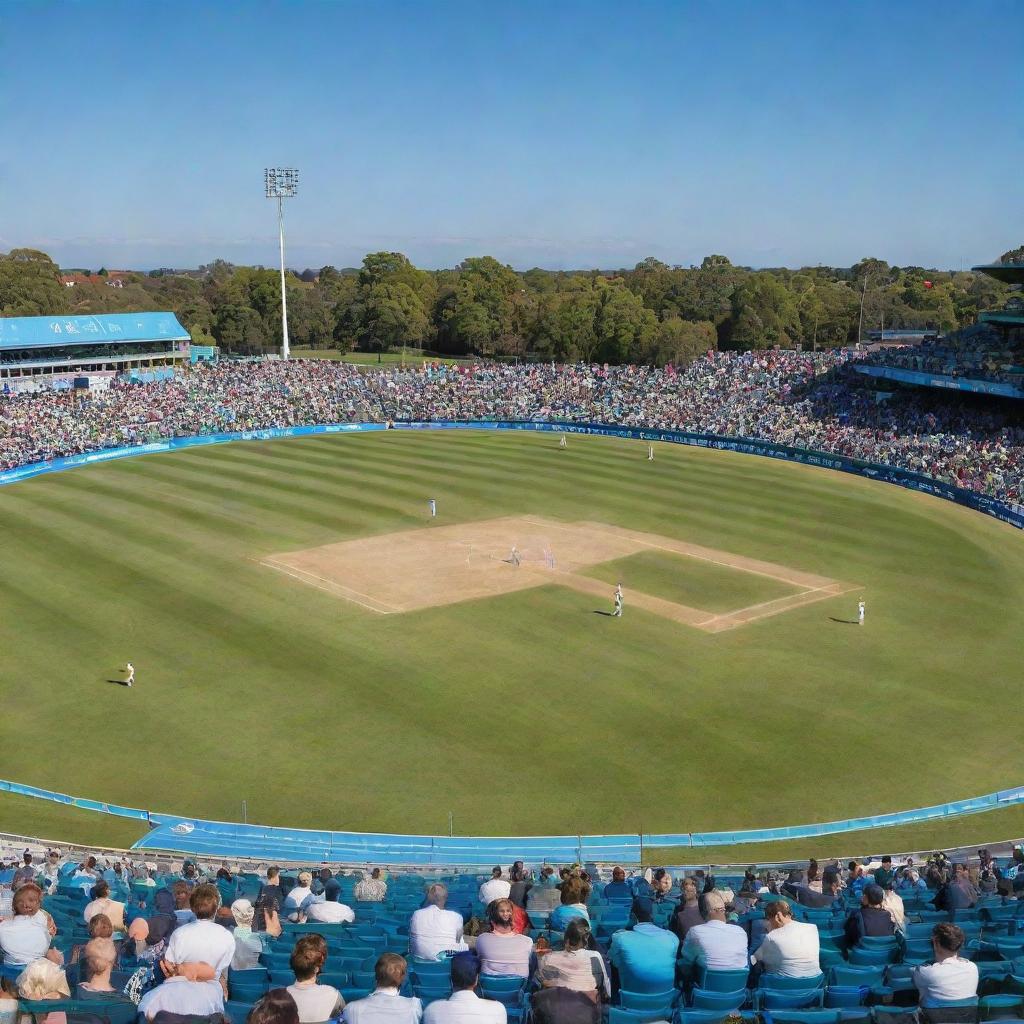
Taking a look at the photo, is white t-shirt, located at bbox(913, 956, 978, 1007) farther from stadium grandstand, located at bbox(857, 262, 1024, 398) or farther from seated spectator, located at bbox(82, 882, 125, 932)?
stadium grandstand, located at bbox(857, 262, 1024, 398)

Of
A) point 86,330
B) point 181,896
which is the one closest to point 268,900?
point 181,896

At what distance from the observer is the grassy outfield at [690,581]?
35.1m

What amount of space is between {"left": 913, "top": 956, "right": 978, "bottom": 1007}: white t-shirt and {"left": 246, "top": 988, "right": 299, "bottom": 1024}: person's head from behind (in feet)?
16.0

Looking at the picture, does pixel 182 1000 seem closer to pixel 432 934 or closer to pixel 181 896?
→ pixel 432 934

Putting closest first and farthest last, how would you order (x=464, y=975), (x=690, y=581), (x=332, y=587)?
(x=464, y=975)
(x=332, y=587)
(x=690, y=581)

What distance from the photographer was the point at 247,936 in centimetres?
995

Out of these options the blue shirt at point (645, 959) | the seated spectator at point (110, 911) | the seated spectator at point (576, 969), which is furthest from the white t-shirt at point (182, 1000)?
the seated spectator at point (110, 911)

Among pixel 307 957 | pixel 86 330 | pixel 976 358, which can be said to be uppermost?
pixel 86 330

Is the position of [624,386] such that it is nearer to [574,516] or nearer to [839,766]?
[574,516]

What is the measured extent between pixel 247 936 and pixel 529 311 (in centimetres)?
12284

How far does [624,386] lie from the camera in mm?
82125

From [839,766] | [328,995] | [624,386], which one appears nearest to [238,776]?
[839,766]

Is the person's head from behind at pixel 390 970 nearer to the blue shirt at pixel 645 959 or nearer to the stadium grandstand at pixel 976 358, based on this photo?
the blue shirt at pixel 645 959

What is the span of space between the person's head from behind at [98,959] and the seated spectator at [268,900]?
10.4ft
